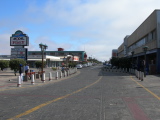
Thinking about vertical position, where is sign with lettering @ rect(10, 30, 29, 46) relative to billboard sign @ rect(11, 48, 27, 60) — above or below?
above

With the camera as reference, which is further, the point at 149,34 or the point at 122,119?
the point at 149,34

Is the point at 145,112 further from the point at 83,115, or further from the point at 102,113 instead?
the point at 83,115

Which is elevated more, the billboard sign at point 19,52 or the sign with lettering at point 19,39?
the sign with lettering at point 19,39

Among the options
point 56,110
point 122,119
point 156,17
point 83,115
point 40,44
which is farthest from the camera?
point 156,17

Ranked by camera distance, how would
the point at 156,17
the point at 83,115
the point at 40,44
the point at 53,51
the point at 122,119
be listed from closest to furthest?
1. the point at 122,119
2. the point at 83,115
3. the point at 40,44
4. the point at 156,17
5. the point at 53,51

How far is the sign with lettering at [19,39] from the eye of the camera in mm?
30141

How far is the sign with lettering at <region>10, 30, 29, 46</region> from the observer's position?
30141 mm

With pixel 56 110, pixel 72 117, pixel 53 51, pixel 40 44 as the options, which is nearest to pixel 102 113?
pixel 72 117

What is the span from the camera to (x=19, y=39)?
30.5 meters

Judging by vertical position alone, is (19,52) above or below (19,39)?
below

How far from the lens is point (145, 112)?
714cm

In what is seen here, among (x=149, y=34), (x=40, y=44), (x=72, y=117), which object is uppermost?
(x=149, y=34)

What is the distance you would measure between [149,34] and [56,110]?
30944 mm

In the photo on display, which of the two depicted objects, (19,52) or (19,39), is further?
(19,39)
